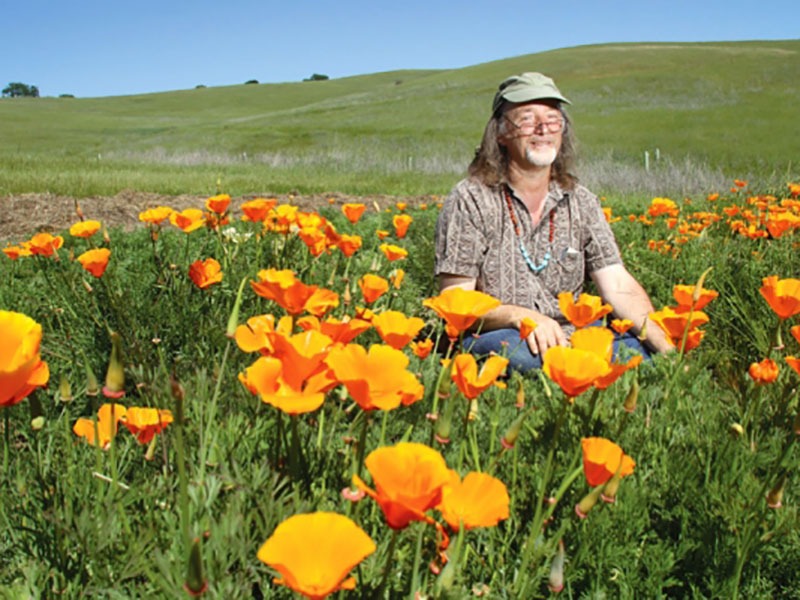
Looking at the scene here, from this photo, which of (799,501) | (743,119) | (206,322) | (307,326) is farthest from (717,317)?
(743,119)

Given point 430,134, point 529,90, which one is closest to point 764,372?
point 529,90

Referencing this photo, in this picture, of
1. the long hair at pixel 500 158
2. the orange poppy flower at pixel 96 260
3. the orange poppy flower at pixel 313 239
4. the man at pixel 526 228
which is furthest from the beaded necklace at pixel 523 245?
the orange poppy flower at pixel 96 260

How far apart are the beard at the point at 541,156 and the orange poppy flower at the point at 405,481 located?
8.44 ft

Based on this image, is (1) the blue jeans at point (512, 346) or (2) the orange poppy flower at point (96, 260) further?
(1) the blue jeans at point (512, 346)

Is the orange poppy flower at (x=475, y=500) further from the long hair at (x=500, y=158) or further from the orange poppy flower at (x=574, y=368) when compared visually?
the long hair at (x=500, y=158)

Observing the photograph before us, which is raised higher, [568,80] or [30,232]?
Result: [568,80]

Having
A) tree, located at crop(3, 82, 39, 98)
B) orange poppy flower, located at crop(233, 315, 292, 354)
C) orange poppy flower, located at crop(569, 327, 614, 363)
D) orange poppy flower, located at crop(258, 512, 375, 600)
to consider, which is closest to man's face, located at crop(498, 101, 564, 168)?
orange poppy flower, located at crop(569, 327, 614, 363)

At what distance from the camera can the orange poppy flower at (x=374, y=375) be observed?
0.93 meters

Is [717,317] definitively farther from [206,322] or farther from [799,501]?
[206,322]

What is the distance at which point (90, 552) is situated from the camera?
1070 millimetres

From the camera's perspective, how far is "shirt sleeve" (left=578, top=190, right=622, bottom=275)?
11.3 ft

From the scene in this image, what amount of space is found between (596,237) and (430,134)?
94.1 ft

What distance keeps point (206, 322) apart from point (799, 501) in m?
2.06

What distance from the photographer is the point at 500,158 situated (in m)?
3.35
